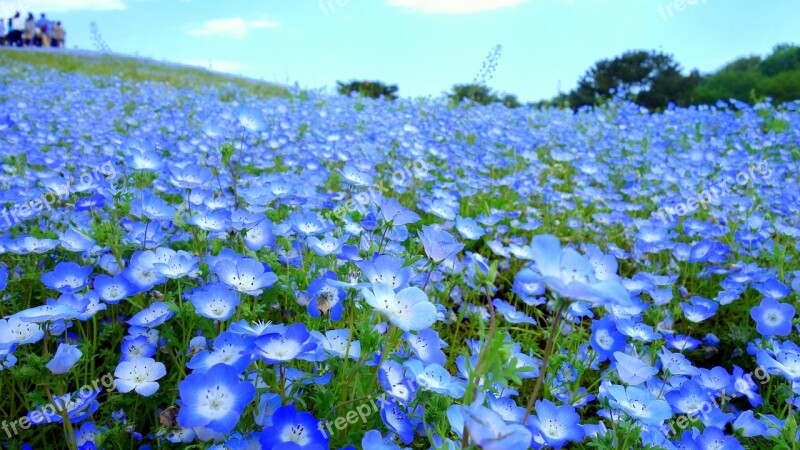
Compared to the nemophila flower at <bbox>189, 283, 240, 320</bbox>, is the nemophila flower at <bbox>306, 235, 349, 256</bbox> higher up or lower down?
higher up

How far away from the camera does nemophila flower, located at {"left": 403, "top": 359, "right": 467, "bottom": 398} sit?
1301mm

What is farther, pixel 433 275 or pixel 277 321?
pixel 433 275

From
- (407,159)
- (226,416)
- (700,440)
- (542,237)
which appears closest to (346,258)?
(226,416)

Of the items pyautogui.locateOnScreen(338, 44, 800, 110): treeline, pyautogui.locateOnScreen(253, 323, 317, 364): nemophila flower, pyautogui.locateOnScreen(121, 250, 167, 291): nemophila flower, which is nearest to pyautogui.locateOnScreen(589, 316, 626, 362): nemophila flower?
pyautogui.locateOnScreen(253, 323, 317, 364): nemophila flower

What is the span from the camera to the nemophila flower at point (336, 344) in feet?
4.66

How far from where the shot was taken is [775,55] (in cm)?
2539

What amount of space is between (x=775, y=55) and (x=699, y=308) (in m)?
28.4

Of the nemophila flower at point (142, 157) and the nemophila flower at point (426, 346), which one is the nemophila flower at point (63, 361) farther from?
the nemophila flower at point (142, 157)

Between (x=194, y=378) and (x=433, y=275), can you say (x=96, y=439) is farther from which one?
(x=433, y=275)

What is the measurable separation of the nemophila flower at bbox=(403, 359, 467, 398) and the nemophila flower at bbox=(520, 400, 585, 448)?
0.89 ft

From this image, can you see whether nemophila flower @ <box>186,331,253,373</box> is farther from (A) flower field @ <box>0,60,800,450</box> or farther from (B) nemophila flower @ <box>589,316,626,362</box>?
(B) nemophila flower @ <box>589,316,626,362</box>

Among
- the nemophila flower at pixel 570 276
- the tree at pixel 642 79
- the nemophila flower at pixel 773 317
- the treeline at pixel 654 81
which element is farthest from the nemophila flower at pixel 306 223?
the tree at pixel 642 79

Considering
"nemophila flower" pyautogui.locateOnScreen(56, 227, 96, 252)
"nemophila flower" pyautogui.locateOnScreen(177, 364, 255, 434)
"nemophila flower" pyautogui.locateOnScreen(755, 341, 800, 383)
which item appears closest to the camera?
"nemophila flower" pyautogui.locateOnScreen(177, 364, 255, 434)
